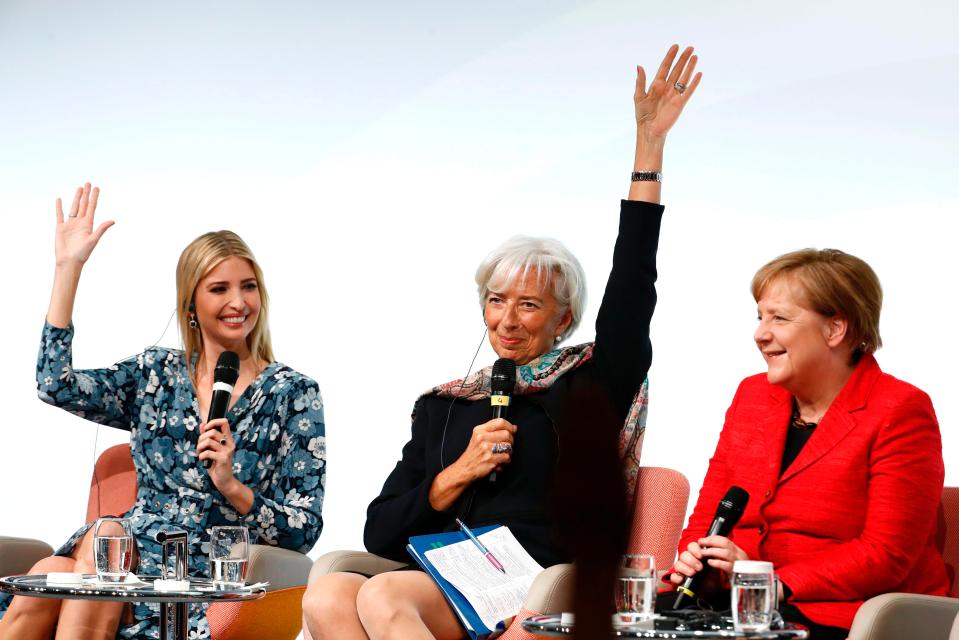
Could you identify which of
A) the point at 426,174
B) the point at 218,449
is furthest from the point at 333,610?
the point at 426,174

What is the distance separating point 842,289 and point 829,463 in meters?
0.33

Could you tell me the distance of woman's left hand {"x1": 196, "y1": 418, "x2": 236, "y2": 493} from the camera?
270cm

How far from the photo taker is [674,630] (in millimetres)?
1660

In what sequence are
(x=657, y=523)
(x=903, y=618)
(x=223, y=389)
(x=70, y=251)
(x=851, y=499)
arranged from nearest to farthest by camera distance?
1. (x=903, y=618)
2. (x=851, y=499)
3. (x=657, y=523)
4. (x=223, y=389)
5. (x=70, y=251)

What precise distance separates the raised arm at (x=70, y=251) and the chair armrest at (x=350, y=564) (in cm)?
103

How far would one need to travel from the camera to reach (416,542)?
234 cm

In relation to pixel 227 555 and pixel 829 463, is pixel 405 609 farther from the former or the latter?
pixel 829 463

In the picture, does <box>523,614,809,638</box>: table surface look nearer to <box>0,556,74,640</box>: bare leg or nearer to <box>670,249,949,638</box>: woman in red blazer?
<box>670,249,949,638</box>: woman in red blazer

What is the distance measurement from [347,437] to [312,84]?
4.24ft

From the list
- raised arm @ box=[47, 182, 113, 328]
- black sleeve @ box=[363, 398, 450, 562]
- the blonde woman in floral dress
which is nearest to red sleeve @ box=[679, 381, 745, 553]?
black sleeve @ box=[363, 398, 450, 562]

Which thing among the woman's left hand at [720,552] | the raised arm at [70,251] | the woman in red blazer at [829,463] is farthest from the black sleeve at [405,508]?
the raised arm at [70,251]

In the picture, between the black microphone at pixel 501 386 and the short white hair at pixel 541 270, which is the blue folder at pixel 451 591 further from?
the short white hair at pixel 541 270

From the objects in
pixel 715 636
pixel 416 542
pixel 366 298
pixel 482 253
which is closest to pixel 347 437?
pixel 366 298

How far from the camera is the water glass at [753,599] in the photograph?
171cm
